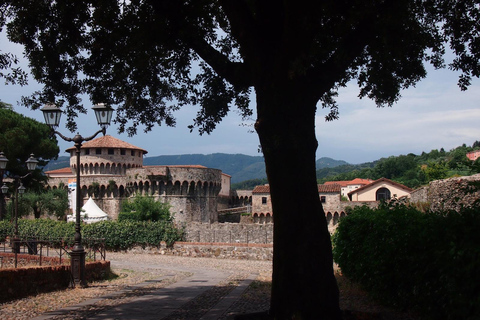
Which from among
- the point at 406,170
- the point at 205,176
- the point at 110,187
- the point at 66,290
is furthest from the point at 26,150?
the point at 406,170

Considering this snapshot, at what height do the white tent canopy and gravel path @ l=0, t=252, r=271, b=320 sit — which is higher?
the white tent canopy

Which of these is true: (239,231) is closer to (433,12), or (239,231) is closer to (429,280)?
(433,12)

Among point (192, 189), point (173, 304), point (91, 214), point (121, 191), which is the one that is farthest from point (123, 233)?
point (121, 191)

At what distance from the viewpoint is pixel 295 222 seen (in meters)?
6.31

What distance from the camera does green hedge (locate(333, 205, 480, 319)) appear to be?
4172 mm

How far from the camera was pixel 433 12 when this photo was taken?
28.7 feet

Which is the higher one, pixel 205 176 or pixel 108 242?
pixel 205 176

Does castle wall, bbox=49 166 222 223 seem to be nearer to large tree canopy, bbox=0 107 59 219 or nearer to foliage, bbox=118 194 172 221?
large tree canopy, bbox=0 107 59 219

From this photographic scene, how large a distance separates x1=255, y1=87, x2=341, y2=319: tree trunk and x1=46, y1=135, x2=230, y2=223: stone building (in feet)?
135

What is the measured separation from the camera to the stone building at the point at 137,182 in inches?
1873

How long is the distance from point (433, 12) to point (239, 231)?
25764 millimetres

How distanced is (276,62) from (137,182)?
141 feet

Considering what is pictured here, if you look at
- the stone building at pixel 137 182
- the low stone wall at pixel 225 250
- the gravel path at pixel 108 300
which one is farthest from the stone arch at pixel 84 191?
the gravel path at pixel 108 300

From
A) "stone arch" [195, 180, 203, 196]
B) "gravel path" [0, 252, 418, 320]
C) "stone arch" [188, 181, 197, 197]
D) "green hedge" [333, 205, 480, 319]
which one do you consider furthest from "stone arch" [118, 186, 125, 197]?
"green hedge" [333, 205, 480, 319]
